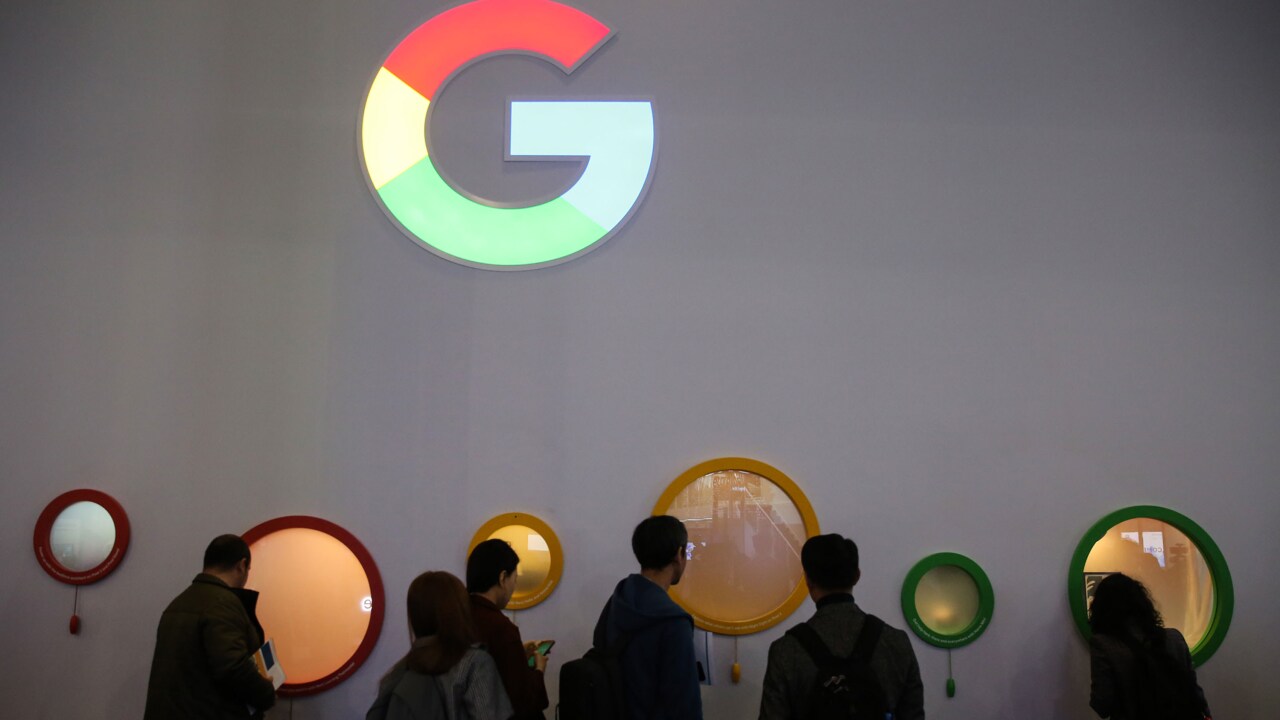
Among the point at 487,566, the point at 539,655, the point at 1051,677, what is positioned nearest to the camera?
the point at 487,566

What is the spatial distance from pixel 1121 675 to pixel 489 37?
12.4 feet

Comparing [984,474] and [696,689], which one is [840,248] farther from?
[696,689]

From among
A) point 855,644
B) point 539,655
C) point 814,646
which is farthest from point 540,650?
point 855,644

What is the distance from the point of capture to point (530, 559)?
394cm

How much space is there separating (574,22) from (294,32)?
1.34 metres

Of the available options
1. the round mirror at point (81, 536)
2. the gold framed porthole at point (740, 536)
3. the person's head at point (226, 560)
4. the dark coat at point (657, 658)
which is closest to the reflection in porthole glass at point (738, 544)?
the gold framed porthole at point (740, 536)

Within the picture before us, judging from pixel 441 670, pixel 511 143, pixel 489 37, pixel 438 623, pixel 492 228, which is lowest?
pixel 441 670

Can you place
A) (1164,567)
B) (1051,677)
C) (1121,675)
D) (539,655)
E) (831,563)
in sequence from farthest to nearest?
(1164,567) < (1051,677) < (1121,675) < (539,655) < (831,563)

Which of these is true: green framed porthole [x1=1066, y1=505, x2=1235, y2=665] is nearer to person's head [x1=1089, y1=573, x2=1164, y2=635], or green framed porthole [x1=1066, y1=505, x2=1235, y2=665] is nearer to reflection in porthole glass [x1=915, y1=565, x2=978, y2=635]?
reflection in porthole glass [x1=915, y1=565, x2=978, y2=635]

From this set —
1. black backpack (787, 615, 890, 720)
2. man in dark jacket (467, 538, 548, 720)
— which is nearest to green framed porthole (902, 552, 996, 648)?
black backpack (787, 615, 890, 720)

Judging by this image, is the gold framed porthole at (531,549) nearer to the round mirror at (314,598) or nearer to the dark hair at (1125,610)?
the round mirror at (314,598)

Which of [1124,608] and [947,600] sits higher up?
[1124,608]

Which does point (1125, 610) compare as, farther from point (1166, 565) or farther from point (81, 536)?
point (81, 536)

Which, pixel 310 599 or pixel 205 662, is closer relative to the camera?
pixel 205 662
